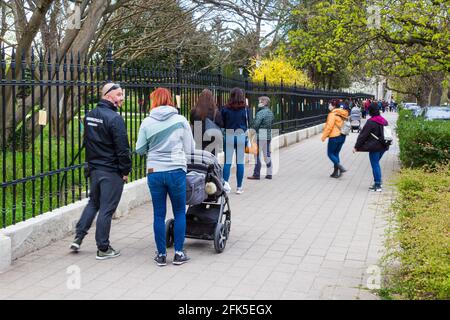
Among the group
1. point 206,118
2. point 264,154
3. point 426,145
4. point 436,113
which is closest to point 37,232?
point 206,118

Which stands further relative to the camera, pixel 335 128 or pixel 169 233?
pixel 335 128

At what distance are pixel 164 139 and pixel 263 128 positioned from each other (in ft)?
20.5

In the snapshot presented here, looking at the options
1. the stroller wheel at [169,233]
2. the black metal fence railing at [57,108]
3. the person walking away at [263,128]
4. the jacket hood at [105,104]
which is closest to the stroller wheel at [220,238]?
the stroller wheel at [169,233]

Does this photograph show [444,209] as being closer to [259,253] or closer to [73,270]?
[259,253]

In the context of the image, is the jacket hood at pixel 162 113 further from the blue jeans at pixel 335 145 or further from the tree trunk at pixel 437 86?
the tree trunk at pixel 437 86

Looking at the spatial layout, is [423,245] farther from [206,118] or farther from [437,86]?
[437,86]

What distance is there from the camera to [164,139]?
19.4 feet

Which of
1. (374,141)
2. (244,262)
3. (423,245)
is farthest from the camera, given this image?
(374,141)

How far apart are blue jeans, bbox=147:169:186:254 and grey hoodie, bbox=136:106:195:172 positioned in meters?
0.08

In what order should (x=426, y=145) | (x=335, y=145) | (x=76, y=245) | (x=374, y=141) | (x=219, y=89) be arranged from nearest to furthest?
(x=76, y=245) → (x=374, y=141) → (x=426, y=145) → (x=335, y=145) → (x=219, y=89)

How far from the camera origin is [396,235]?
4.93 metres

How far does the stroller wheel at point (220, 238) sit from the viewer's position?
6.46 meters

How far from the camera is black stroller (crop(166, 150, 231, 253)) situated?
20.6 ft

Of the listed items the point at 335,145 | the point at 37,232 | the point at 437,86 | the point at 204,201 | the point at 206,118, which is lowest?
the point at 37,232
